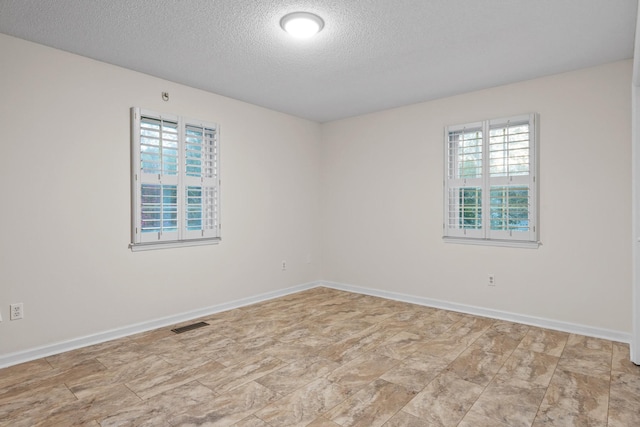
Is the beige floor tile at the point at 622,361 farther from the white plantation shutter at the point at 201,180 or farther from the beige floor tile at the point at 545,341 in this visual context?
the white plantation shutter at the point at 201,180

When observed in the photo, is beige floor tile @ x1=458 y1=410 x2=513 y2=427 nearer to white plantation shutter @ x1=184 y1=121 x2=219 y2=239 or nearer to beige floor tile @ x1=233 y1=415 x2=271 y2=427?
beige floor tile @ x1=233 y1=415 x2=271 y2=427

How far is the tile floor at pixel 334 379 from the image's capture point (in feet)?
6.77

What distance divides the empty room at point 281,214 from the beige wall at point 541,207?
2 centimetres

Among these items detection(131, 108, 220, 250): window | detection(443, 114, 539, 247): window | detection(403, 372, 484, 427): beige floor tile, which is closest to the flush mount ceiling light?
detection(131, 108, 220, 250): window

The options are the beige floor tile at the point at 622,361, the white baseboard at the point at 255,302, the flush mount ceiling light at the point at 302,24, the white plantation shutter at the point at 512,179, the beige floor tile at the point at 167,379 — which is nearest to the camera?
the beige floor tile at the point at 167,379

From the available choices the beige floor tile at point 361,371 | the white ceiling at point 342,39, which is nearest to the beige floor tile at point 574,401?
the beige floor tile at point 361,371

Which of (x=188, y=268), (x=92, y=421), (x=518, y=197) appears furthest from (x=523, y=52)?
(x=92, y=421)

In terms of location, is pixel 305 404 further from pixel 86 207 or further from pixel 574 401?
pixel 86 207

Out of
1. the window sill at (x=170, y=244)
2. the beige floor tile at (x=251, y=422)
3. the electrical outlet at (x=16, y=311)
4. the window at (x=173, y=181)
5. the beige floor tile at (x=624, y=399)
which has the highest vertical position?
the window at (x=173, y=181)

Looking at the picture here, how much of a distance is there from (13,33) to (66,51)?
36cm

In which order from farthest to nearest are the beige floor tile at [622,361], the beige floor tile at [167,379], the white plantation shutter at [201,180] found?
the white plantation shutter at [201,180]
the beige floor tile at [622,361]
the beige floor tile at [167,379]

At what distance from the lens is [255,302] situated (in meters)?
4.56

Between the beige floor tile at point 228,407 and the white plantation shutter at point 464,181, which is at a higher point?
the white plantation shutter at point 464,181

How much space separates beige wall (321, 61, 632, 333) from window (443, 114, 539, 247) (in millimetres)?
102
